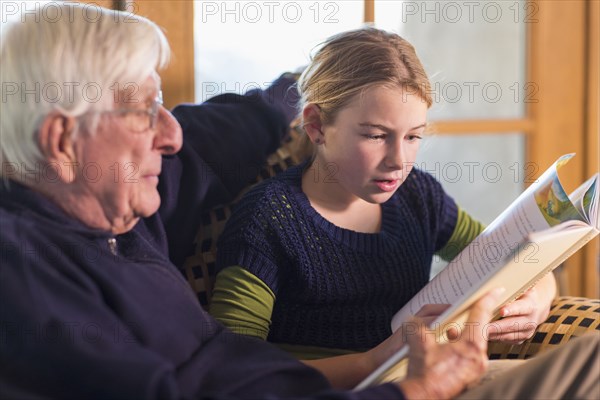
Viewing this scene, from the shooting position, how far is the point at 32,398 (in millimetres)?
1047

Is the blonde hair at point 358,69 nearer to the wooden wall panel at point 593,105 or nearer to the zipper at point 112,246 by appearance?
the zipper at point 112,246

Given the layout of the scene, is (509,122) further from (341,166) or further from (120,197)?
(120,197)

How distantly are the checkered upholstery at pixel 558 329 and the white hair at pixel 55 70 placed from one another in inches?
34.5

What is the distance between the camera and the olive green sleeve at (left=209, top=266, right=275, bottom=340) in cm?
143

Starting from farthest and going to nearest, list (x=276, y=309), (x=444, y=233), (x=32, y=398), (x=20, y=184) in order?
1. (x=444, y=233)
2. (x=276, y=309)
3. (x=20, y=184)
4. (x=32, y=398)

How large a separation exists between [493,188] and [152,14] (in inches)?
44.0

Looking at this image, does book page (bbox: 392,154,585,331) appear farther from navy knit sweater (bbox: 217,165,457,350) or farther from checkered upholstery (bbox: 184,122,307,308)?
checkered upholstery (bbox: 184,122,307,308)

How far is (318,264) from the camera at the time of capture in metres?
1.53

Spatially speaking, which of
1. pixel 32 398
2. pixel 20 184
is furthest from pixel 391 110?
pixel 32 398

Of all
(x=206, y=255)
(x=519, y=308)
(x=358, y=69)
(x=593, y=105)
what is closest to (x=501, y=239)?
(x=519, y=308)

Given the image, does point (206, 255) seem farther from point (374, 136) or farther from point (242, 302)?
point (374, 136)

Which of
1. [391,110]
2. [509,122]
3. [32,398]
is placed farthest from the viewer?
[509,122]

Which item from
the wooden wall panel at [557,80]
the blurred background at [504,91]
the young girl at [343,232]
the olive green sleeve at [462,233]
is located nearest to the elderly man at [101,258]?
the young girl at [343,232]

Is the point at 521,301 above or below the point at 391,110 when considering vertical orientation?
below
